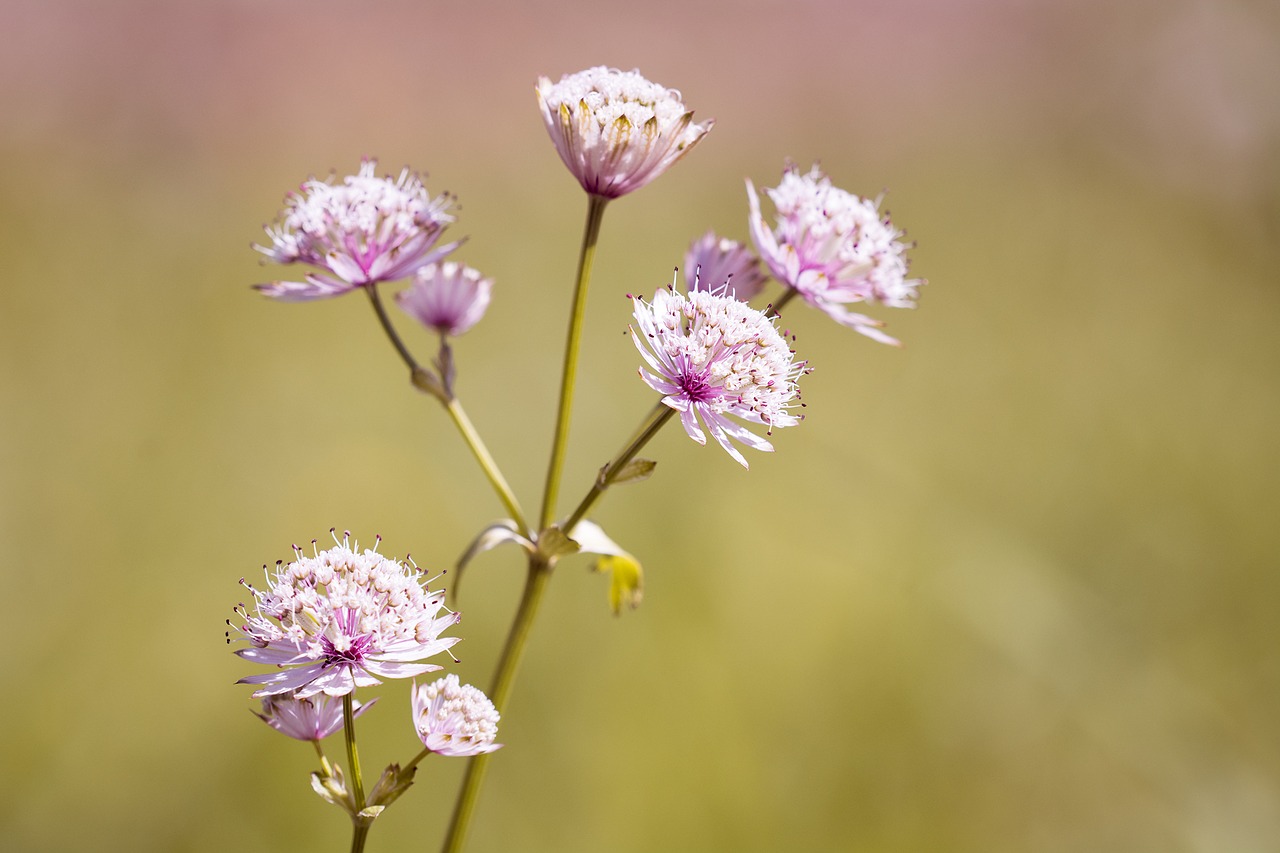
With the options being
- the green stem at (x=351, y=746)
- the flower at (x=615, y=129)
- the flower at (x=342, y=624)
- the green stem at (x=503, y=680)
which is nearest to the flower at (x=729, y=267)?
the flower at (x=615, y=129)

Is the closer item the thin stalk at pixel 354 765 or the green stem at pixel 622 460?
the thin stalk at pixel 354 765

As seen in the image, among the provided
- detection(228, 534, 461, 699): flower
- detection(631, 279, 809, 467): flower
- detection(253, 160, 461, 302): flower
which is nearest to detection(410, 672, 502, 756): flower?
detection(228, 534, 461, 699): flower

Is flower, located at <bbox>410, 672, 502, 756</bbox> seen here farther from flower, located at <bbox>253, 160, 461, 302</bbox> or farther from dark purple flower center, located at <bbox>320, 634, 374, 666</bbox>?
flower, located at <bbox>253, 160, 461, 302</bbox>

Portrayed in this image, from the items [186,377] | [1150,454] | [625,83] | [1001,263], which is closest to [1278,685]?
[1150,454]

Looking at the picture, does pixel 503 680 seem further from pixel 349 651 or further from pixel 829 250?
pixel 829 250

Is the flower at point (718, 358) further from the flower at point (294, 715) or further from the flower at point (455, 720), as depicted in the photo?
the flower at point (294, 715)
